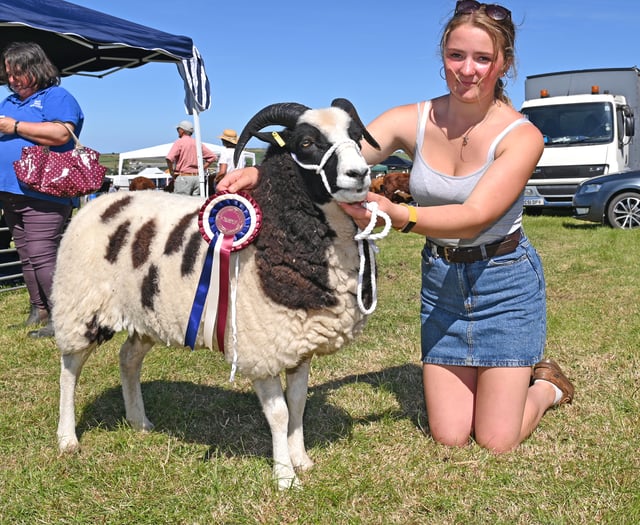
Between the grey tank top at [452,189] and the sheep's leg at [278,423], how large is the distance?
3.44 ft

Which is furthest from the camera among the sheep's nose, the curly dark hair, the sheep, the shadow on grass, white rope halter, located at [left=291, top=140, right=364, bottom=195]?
the curly dark hair

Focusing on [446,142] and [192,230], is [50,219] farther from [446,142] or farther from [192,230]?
[446,142]

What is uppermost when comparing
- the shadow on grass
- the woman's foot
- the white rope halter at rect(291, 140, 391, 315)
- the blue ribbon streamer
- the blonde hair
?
the blonde hair

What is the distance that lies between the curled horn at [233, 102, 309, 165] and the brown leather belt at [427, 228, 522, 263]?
3.25 feet

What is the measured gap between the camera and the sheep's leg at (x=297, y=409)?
280 centimetres

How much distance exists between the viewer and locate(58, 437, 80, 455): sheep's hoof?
120 inches

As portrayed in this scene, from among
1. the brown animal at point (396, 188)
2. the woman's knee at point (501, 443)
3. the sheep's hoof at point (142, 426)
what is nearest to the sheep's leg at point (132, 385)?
the sheep's hoof at point (142, 426)

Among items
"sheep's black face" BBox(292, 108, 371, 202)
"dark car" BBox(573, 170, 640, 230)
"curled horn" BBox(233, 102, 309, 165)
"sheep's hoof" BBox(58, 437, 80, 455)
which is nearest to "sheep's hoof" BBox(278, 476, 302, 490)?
"sheep's hoof" BBox(58, 437, 80, 455)

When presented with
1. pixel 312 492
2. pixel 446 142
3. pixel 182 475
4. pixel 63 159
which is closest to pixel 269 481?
pixel 312 492

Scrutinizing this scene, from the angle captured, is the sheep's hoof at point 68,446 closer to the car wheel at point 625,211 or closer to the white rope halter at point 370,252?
the white rope halter at point 370,252

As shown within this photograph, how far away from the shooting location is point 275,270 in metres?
2.54

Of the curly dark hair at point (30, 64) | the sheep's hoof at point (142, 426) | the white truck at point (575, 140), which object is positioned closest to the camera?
the sheep's hoof at point (142, 426)

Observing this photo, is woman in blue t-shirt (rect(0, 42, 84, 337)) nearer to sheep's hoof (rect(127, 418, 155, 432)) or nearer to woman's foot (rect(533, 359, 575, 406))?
sheep's hoof (rect(127, 418, 155, 432))

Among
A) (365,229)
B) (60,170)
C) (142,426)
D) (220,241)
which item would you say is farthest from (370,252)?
(60,170)
